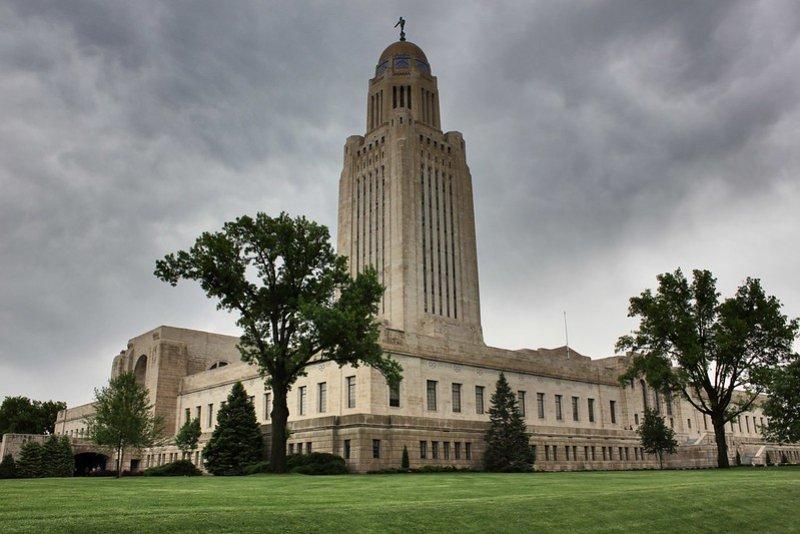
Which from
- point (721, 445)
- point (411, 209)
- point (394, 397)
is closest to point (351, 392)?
point (394, 397)

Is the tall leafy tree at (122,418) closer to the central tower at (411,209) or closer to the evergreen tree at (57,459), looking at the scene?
the evergreen tree at (57,459)

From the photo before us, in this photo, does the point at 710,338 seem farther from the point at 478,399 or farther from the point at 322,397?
the point at 322,397

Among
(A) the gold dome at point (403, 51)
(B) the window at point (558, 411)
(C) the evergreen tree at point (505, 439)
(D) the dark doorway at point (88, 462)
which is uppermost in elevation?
(A) the gold dome at point (403, 51)

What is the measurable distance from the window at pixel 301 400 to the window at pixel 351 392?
5783mm

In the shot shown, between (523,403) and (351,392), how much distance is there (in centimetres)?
1667

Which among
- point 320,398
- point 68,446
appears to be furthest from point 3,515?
point 68,446

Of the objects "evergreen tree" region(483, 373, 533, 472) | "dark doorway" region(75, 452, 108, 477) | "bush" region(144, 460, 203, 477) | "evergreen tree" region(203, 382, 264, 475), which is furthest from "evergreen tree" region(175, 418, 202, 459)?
"evergreen tree" region(483, 373, 533, 472)

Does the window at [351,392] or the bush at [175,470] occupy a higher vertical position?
A: the window at [351,392]

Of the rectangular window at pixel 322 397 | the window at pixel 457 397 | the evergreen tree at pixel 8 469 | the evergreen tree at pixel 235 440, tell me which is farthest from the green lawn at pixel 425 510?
the evergreen tree at pixel 8 469

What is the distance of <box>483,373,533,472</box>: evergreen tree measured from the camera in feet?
154

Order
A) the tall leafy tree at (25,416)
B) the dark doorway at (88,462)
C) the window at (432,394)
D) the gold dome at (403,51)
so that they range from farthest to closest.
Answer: the tall leafy tree at (25,416)
the gold dome at (403,51)
the dark doorway at (88,462)
the window at (432,394)

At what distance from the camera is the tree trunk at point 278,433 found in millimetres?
36469

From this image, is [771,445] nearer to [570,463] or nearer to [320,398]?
[570,463]

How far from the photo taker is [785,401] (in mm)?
44906
